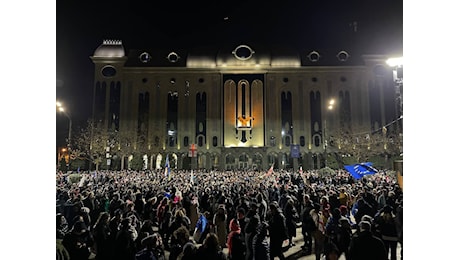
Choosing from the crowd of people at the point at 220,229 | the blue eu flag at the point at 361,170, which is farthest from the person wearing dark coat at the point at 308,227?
the blue eu flag at the point at 361,170

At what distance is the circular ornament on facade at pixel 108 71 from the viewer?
856 inches

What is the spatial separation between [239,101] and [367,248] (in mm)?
18295

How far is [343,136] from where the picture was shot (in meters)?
20.3

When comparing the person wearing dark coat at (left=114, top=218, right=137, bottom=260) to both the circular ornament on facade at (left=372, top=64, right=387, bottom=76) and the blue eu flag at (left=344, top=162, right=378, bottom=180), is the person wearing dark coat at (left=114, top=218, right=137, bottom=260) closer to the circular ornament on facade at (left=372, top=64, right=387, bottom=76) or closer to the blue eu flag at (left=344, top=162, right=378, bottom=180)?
the blue eu flag at (left=344, top=162, right=378, bottom=180)

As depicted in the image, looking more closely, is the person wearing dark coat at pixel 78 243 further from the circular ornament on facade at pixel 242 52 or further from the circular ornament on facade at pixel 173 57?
the circular ornament on facade at pixel 242 52

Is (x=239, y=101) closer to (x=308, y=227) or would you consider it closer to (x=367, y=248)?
(x=308, y=227)

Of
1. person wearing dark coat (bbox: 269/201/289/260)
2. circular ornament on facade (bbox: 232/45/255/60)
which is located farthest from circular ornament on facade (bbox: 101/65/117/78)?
person wearing dark coat (bbox: 269/201/289/260)

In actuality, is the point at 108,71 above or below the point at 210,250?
above

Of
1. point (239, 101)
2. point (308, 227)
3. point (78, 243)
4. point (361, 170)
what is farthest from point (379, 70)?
point (78, 243)

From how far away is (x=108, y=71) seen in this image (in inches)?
882

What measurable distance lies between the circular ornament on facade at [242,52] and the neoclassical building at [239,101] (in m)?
0.08
